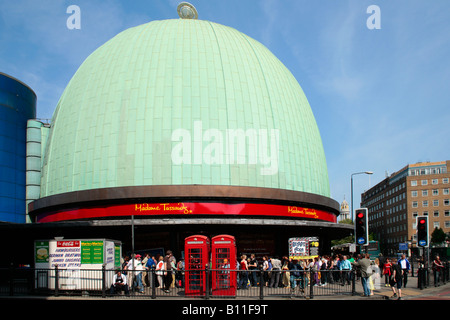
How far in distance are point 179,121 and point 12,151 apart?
51.1 ft

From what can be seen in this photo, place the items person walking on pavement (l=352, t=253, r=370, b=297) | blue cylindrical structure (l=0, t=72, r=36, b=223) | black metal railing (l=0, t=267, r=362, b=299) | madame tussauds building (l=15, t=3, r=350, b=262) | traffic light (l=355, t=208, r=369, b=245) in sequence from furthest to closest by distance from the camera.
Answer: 1. blue cylindrical structure (l=0, t=72, r=36, b=223)
2. madame tussauds building (l=15, t=3, r=350, b=262)
3. person walking on pavement (l=352, t=253, r=370, b=297)
4. black metal railing (l=0, t=267, r=362, b=299)
5. traffic light (l=355, t=208, r=369, b=245)

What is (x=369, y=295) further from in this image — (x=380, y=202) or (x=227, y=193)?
(x=380, y=202)

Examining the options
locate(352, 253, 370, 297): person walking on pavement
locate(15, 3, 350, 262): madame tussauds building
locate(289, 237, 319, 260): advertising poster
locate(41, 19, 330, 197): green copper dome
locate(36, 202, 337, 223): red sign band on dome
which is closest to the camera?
locate(352, 253, 370, 297): person walking on pavement

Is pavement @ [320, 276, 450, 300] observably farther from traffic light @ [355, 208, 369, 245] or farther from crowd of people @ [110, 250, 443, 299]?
traffic light @ [355, 208, 369, 245]

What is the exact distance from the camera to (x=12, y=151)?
114ft

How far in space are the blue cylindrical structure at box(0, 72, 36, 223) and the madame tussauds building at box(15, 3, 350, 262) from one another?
2.08 metres

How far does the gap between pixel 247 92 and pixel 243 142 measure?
4.05 metres

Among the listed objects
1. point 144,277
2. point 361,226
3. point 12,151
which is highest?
point 12,151

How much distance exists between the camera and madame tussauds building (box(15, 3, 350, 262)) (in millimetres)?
27359

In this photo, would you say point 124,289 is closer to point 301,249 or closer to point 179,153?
point 179,153

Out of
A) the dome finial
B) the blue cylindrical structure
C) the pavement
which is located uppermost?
the dome finial

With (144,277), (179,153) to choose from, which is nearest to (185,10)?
(179,153)

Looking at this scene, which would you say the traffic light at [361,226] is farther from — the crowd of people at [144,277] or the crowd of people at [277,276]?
the crowd of people at [144,277]

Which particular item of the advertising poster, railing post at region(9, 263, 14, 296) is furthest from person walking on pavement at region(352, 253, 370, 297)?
railing post at region(9, 263, 14, 296)
